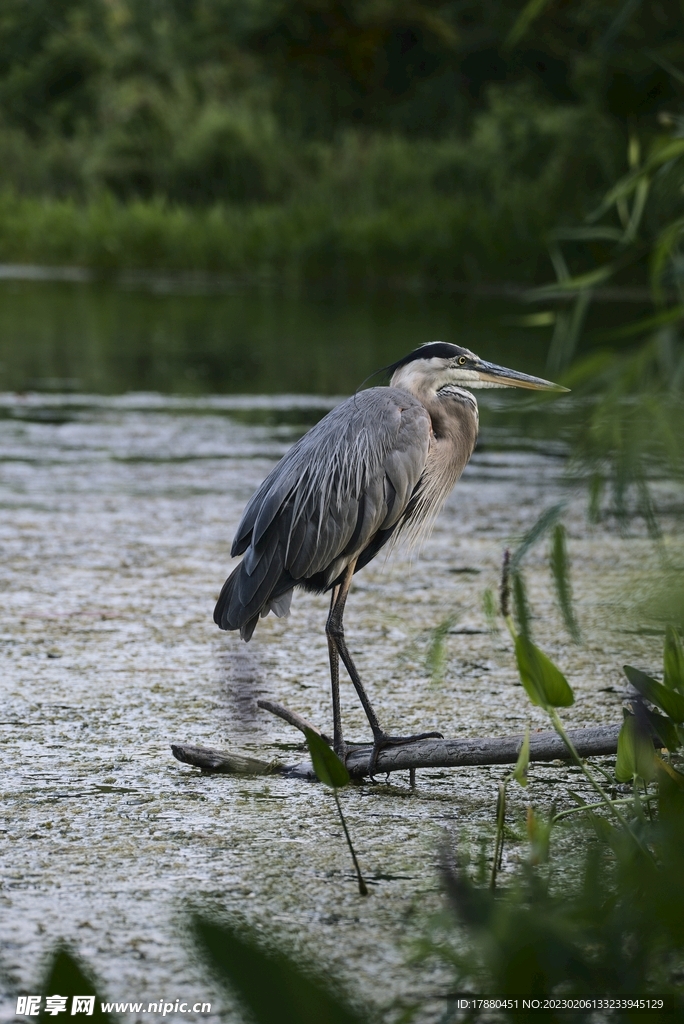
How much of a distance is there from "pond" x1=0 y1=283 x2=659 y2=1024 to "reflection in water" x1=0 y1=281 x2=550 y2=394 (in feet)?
7.04

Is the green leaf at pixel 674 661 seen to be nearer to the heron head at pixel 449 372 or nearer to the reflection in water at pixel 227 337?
the heron head at pixel 449 372

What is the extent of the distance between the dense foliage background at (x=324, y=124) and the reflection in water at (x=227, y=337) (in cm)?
190

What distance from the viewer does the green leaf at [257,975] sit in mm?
785

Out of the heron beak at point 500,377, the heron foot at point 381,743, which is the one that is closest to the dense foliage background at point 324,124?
the heron beak at point 500,377

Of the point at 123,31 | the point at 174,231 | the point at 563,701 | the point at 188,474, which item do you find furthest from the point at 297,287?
the point at 563,701

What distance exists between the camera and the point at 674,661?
236 centimetres

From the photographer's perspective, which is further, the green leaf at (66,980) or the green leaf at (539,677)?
the green leaf at (539,677)

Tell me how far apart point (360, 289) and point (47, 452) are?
12518 millimetres

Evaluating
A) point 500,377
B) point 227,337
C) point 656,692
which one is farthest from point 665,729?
point 227,337

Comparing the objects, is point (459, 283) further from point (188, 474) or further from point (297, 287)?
point (188, 474)

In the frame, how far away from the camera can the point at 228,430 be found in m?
8.41

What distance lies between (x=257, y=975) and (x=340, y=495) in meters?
2.35

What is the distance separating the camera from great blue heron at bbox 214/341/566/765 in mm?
3098

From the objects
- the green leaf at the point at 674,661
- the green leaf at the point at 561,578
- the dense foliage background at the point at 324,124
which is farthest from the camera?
the dense foliage background at the point at 324,124
